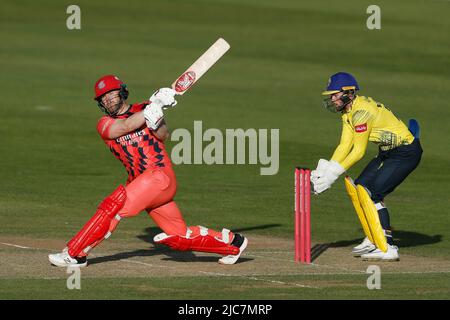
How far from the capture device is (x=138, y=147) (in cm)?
1379

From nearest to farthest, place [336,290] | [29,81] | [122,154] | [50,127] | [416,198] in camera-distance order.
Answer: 1. [336,290]
2. [122,154]
3. [416,198]
4. [50,127]
5. [29,81]

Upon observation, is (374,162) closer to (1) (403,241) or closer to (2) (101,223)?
(1) (403,241)

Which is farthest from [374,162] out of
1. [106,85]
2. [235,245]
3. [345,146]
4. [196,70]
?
[106,85]

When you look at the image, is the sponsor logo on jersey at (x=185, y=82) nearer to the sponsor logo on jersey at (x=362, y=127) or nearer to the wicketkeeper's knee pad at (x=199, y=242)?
the wicketkeeper's knee pad at (x=199, y=242)

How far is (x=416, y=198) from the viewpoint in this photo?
2030cm

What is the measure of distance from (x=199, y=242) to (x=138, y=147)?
48.9 inches

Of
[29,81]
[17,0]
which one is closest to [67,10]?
[17,0]

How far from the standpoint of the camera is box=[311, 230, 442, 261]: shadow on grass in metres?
15.7

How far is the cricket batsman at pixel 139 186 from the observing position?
1351 centimetres

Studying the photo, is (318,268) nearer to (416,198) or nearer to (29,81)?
(416,198)

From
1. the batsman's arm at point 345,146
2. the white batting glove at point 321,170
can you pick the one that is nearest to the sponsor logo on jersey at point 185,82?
the white batting glove at point 321,170

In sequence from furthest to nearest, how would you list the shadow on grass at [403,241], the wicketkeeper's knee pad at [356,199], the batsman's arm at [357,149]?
1. the shadow on grass at [403,241]
2. the wicketkeeper's knee pad at [356,199]
3. the batsman's arm at [357,149]

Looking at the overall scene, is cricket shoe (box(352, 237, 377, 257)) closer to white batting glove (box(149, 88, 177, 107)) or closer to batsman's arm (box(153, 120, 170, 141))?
batsman's arm (box(153, 120, 170, 141))

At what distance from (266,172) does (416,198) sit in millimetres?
3394
